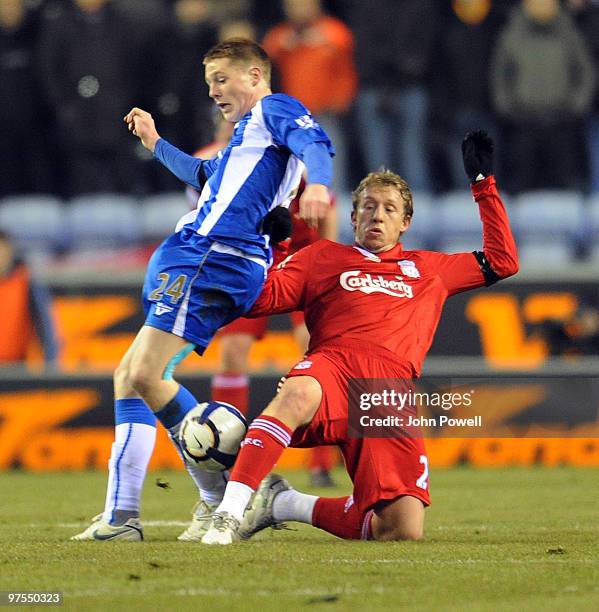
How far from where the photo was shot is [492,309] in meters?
11.3

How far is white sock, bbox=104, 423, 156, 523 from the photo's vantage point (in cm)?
594

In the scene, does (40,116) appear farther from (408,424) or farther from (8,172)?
(408,424)

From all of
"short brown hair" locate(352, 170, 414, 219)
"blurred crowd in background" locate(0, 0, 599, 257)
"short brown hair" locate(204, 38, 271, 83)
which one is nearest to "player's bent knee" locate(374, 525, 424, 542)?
"short brown hair" locate(352, 170, 414, 219)

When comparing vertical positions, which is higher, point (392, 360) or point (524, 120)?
point (524, 120)

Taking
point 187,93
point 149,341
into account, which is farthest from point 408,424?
point 187,93

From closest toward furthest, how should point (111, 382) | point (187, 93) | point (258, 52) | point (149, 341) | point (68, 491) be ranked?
point (149, 341) → point (258, 52) → point (68, 491) → point (111, 382) → point (187, 93)

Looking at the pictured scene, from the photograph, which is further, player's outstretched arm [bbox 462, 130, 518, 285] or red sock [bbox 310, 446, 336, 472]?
red sock [bbox 310, 446, 336, 472]

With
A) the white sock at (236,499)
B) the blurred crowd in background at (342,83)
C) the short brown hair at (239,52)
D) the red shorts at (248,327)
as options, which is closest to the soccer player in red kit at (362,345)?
the white sock at (236,499)

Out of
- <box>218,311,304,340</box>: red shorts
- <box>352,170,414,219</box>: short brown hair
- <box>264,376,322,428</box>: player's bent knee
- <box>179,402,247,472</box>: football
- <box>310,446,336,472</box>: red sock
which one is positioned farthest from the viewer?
<box>310,446,336,472</box>: red sock

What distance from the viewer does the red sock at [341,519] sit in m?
5.84

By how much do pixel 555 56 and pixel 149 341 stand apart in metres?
8.32

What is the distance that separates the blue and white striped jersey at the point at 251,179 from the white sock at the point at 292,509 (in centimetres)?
104

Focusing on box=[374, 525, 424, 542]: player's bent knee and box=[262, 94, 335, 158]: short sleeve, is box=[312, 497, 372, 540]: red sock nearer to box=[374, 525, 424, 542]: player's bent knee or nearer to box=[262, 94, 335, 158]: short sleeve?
box=[374, 525, 424, 542]: player's bent knee

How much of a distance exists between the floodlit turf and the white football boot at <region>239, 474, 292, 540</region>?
6 cm
